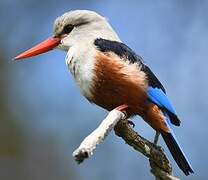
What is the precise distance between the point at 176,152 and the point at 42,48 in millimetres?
499

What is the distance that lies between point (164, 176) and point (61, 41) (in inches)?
31.4

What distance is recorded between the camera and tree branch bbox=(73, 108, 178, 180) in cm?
190

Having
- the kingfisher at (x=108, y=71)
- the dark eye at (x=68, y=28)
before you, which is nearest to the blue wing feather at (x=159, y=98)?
the kingfisher at (x=108, y=71)

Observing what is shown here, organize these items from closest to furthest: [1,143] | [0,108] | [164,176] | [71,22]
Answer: [164,176] → [71,22] → [1,143] → [0,108]

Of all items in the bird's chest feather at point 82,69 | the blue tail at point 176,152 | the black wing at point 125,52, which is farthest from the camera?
the black wing at point 125,52

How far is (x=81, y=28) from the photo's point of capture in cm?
270

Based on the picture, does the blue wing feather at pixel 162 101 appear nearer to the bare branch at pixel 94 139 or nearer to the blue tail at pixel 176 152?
the blue tail at pixel 176 152

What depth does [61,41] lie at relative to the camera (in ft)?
8.79

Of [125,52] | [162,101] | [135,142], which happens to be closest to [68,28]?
[125,52]

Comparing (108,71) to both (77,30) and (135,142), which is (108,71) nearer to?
(77,30)

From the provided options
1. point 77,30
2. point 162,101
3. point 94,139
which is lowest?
point 94,139

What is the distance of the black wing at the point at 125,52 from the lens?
8.59 feet

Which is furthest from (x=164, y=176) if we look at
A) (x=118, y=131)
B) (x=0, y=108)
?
(x=0, y=108)

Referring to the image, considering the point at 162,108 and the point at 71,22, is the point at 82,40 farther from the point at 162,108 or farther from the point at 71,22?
the point at 162,108
